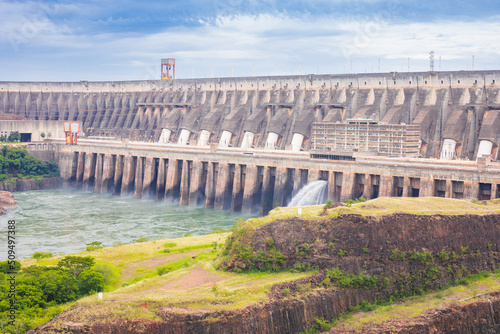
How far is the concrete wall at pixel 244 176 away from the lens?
56.4m

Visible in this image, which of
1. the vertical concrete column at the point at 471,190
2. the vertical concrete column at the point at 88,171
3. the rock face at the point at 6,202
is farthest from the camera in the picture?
the vertical concrete column at the point at 88,171

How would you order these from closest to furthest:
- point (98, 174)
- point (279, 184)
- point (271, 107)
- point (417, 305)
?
1. point (417, 305)
2. point (279, 184)
3. point (98, 174)
4. point (271, 107)

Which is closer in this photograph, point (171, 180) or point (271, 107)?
point (171, 180)

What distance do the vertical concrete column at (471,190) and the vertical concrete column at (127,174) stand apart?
50.2 meters

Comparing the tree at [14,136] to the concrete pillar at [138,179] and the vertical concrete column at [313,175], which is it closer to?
the concrete pillar at [138,179]

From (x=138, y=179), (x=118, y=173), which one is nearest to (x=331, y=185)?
(x=138, y=179)

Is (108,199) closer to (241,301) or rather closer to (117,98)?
(117,98)

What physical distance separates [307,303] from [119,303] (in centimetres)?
932

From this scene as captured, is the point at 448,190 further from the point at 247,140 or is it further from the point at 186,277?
the point at 247,140

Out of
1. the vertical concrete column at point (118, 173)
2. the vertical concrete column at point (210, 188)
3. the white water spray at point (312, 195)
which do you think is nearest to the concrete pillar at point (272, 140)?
the vertical concrete column at point (210, 188)

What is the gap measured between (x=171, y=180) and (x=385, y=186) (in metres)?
32.8

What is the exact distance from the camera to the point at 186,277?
33.5 m

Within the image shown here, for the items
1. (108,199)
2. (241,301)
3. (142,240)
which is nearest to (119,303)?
(241,301)

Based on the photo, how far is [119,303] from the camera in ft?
91.9
